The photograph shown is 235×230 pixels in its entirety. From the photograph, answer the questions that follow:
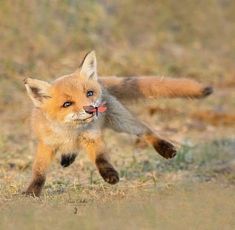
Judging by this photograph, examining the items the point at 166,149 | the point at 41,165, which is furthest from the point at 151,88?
the point at 41,165

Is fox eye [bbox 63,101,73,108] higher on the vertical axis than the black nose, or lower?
higher

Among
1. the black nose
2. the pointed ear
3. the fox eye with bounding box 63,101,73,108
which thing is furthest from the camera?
the pointed ear

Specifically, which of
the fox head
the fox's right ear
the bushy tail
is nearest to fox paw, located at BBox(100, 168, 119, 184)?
the fox head

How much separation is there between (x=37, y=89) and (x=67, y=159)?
2.58 ft

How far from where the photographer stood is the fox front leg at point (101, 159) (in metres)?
5.58

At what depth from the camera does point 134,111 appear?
7.98 m

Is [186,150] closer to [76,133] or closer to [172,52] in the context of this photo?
[76,133]

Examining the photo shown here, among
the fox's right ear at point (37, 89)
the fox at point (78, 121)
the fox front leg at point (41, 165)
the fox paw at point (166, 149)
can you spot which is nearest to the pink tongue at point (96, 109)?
the fox at point (78, 121)

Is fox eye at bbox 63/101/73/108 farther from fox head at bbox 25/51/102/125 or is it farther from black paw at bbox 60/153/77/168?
black paw at bbox 60/153/77/168

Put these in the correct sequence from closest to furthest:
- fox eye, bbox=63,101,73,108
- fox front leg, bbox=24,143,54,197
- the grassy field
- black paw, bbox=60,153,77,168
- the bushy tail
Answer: the grassy field → fox eye, bbox=63,101,73,108 → fox front leg, bbox=24,143,54,197 → black paw, bbox=60,153,77,168 → the bushy tail

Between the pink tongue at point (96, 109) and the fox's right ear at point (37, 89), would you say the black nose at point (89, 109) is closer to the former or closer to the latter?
the pink tongue at point (96, 109)

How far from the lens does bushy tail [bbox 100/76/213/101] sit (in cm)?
660

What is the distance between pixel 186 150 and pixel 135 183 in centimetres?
116

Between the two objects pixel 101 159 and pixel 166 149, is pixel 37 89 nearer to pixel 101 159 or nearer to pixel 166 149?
pixel 101 159
